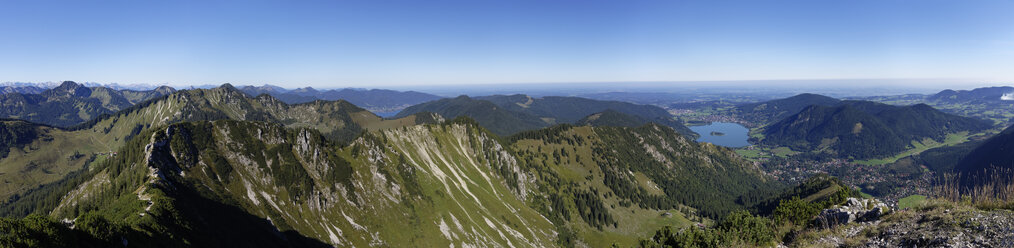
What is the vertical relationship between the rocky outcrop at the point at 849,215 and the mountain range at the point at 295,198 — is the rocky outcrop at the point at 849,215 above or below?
above

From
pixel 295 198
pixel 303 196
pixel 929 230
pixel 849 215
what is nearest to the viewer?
pixel 929 230

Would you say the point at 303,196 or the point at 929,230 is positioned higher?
the point at 929,230

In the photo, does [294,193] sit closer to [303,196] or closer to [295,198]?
[295,198]

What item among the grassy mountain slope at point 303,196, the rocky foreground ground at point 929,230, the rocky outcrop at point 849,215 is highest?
the rocky foreground ground at point 929,230

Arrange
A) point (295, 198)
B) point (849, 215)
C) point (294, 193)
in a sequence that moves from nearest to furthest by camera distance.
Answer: point (849, 215) < point (295, 198) < point (294, 193)

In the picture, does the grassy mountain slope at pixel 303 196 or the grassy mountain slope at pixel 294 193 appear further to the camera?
the grassy mountain slope at pixel 294 193

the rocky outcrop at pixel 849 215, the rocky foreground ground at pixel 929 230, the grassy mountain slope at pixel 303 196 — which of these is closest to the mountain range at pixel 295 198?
the grassy mountain slope at pixel 303 196

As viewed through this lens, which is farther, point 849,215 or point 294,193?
point 294,193

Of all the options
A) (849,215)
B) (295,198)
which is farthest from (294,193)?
(849,215)

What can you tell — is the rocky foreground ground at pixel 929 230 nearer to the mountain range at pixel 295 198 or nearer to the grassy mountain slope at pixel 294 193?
the mountain range at pixel 295 198

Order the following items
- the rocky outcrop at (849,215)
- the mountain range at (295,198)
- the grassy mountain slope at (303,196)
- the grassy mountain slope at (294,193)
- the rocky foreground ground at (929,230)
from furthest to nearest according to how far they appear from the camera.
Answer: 1. the grassy mountain slope at (294,193)
2. the grassy mountain slope at (303,196)
3. the mountain range at (295,198)
4. the rocky outcrop at (849,215)
5. the rocky foreground ground at (929,230)

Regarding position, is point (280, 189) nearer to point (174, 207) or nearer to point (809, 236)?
point (174, 207)
